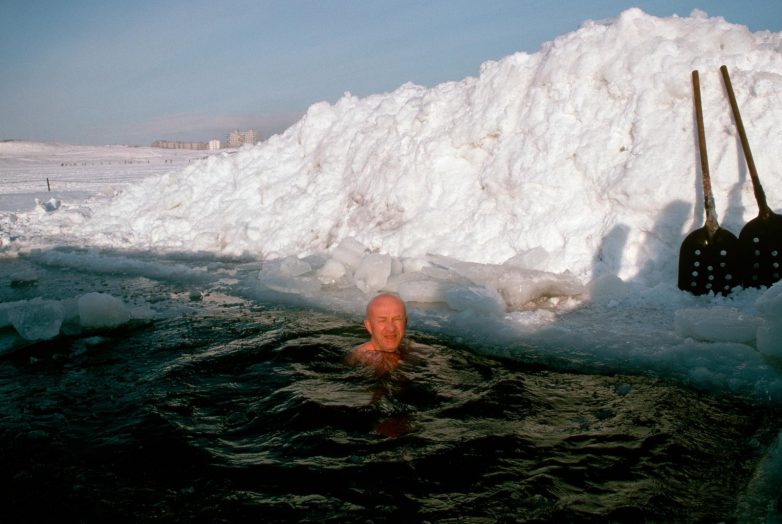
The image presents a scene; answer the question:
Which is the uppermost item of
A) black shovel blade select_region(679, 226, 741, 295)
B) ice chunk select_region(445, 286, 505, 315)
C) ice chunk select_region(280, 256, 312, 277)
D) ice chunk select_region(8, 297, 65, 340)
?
black shovel blade select_region(679, 226, 741, 295)

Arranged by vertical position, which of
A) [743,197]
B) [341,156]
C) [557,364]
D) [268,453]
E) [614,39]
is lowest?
[268,453]

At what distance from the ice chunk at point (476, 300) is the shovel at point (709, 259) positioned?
170 cm

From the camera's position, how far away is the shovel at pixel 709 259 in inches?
187

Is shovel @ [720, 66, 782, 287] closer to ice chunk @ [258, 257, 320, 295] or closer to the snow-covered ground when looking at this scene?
the snow-covered ground

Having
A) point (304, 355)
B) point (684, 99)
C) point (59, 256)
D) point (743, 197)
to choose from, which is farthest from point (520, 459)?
point (59, 256)

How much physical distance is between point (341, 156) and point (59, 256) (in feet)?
17.0

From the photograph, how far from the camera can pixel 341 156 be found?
31.1 feet

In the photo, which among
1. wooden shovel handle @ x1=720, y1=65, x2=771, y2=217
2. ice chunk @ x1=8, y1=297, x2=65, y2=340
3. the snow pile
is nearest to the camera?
ice chunk @ x1=8, y1=297, x2=65, y2=340

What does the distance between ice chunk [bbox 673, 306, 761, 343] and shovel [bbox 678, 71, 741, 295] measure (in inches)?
30.9

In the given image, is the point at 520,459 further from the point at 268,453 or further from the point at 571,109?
the point at 571,109

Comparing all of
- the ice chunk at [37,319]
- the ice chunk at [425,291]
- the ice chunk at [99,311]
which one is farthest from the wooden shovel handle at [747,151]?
the ice chunk at [37,319]

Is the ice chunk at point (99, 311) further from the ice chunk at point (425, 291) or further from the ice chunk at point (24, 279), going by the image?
the ice chunk at point (24, 279)

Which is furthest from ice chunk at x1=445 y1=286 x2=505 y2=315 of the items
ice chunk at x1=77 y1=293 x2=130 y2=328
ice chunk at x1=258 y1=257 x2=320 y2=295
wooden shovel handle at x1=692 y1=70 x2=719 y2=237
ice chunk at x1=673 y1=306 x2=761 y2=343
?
ice chunk at x1=77 y1=293 x2=130 y2=328

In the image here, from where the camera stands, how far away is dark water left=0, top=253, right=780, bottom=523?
2.24m
